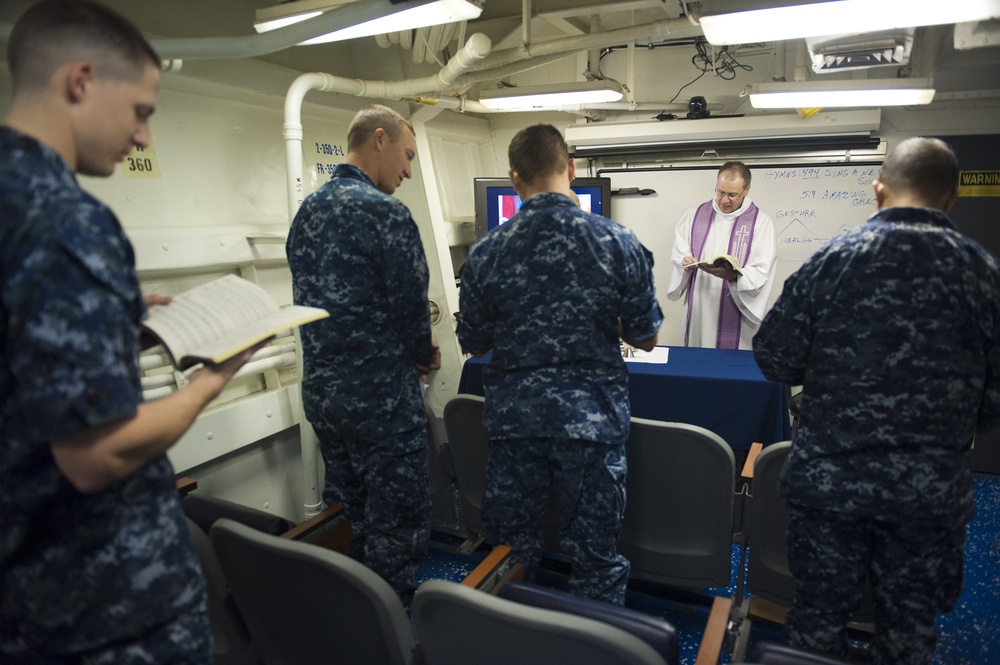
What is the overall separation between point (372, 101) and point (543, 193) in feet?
6.49

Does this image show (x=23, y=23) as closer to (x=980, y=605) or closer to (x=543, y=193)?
(x=543, y=193)

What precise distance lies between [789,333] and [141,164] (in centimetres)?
223

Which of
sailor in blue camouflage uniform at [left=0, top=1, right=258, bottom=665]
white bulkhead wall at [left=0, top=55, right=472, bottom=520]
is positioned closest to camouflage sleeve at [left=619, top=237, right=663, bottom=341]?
sailor in blue camouflage uniform at [left=0, top=1, right=258, bottom=665]

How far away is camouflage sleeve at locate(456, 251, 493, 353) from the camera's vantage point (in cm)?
182

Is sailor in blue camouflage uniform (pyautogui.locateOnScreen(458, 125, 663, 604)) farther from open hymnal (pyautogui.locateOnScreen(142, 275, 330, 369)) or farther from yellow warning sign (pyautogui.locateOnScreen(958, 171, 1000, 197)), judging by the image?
yellow warning sign (pyautogui.locateOnScreen(958, 171, 1000, 197))

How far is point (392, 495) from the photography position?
6.27 feet

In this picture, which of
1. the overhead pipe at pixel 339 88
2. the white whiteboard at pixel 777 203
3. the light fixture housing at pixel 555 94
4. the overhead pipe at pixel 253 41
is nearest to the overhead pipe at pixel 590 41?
the light fixture housing at pixel 555 94

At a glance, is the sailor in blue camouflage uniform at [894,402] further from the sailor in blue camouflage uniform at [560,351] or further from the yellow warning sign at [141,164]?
the yellow warning sign at [141,164]

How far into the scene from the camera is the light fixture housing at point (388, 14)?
1835 millimetres

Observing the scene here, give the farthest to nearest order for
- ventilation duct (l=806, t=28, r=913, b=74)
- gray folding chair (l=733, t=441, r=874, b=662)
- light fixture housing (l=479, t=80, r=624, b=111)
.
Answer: light fixture housing (l=479, t=80, r=624, b=111), ventilation duct (l=806, t=28, r=913, b=74), gray folding chair (l=733, t=441, r=874, b=662)

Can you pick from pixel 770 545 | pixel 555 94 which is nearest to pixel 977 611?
pixel 770 545

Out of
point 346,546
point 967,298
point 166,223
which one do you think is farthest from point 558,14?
point 346,546

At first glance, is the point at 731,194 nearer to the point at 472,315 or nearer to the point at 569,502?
the point at 472,315

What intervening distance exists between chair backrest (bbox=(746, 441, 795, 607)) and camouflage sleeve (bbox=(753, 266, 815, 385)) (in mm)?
351
